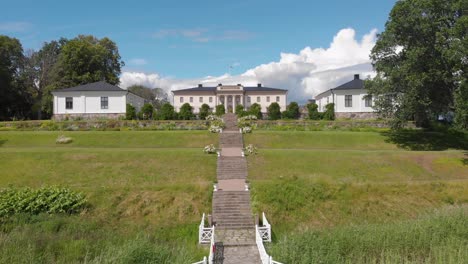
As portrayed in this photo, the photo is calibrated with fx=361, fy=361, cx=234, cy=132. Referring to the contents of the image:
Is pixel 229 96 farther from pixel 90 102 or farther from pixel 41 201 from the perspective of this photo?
pixel 41 201

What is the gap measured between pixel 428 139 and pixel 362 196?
19207 millimetres

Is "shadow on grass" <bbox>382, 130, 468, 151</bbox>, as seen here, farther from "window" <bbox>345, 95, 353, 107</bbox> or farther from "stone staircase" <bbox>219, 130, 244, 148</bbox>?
"stone staircase" <bbox>219, 130, 244, 148</bbox>

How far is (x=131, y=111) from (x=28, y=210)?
2839 centimetres

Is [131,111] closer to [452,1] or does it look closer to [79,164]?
[79,164]

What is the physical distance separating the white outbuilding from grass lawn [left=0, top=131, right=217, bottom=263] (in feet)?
43.2

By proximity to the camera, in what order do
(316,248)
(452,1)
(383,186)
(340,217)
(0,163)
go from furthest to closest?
(452,1) → (0,163) → (383,186) → (340,217) → (316,248)

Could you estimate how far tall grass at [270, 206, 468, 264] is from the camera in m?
10.7

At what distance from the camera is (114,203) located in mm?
19000

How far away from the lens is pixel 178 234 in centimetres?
1669

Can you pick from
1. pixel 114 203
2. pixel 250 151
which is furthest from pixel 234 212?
pixel 250 151

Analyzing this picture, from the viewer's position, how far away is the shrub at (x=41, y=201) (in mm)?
17042

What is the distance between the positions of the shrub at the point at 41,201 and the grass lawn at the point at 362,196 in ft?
30.4

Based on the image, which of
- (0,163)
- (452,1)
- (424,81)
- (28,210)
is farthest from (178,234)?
(452,1)

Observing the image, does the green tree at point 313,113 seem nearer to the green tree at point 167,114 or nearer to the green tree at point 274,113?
the green tree at point 274,113
